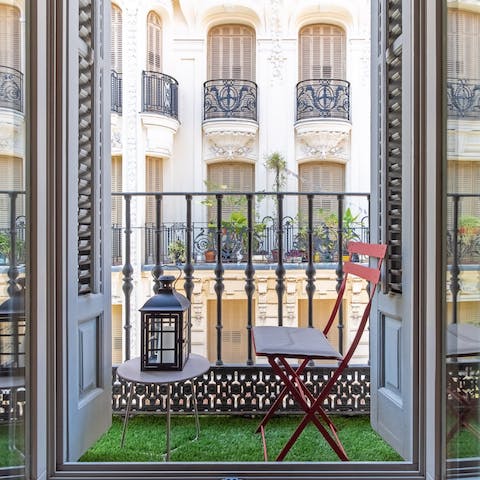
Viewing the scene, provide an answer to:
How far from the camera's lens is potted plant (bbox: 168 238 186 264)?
701 centimetres

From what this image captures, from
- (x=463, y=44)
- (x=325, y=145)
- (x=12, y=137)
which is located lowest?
(x=12, y=137)

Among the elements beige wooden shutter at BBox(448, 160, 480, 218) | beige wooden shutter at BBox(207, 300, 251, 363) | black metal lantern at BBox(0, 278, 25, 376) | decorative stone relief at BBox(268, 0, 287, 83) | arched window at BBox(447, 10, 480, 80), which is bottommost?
beige wooden shutter at BBox(207, 300, 251, 363)

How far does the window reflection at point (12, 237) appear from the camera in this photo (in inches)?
44.9

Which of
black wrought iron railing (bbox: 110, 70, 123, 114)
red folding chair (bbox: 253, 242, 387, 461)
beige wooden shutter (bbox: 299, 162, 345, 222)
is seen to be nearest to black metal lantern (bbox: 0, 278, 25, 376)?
red folding chair (bbox: 253, 242, 387, 461)

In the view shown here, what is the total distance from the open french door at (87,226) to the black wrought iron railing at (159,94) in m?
6.97

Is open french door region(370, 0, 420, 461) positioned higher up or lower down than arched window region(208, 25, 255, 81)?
lower down

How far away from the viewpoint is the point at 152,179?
29.6ft

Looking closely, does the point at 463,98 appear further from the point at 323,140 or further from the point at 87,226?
the point at 323,140

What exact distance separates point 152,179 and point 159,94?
171 centimetres

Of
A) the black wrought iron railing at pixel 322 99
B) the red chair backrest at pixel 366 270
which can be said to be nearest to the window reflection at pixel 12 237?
the red chair backrest at pixel 366 270

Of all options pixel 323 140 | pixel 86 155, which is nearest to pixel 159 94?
pixel 323 140

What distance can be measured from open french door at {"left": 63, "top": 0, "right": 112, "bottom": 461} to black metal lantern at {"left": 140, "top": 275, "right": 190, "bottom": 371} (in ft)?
0.55

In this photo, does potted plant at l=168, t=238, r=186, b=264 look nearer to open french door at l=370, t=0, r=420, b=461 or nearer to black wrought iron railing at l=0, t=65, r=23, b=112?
open french door at l=370, t=0, r=420, b=461

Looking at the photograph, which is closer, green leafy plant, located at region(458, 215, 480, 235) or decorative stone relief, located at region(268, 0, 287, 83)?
green leafy plant, located at region(458, 215, 480, 235)
